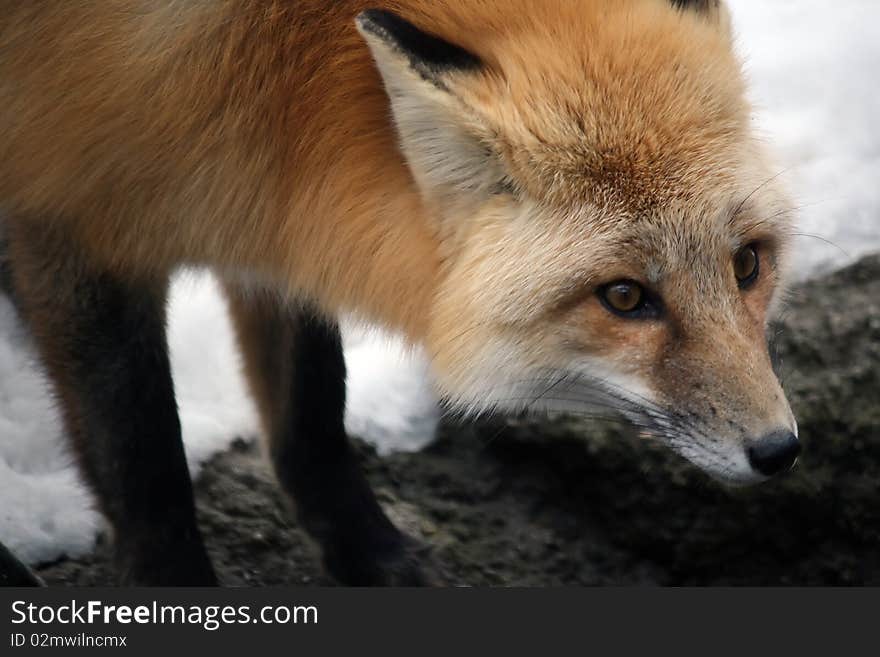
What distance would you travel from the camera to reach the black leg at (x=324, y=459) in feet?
11.6

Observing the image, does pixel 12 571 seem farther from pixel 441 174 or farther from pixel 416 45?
pixel 416 45

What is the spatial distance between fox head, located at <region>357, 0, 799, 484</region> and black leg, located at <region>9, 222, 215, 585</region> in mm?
949

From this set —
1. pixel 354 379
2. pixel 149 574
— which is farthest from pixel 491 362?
pixel 354 379

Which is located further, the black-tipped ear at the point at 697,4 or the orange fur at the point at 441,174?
the black-tipped ear at the point at 697,4

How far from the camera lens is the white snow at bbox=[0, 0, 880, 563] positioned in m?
3.54

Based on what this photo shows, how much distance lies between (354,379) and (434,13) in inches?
78.1

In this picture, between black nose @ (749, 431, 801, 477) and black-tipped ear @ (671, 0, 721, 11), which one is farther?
black-tipped ear @ (671, 0, 721, 11)

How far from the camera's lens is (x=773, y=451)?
2.35 meters

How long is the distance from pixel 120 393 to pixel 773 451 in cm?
167

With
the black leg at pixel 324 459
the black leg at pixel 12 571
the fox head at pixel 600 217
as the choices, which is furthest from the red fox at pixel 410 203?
the black leg at pixel 324 459

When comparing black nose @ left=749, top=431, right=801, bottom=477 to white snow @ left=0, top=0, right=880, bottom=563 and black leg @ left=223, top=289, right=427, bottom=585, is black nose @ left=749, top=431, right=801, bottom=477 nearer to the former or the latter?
white snow @ left=0, top=0, right=880, bottom=563

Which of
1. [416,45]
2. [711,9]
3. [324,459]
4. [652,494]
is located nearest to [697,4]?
[711,9]

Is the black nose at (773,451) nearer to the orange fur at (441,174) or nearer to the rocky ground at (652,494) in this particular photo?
the orange fur at (441,174)

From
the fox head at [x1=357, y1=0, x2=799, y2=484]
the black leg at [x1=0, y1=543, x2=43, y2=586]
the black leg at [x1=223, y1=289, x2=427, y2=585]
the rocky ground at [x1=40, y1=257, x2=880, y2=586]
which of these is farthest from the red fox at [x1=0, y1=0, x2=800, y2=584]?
the rocky ground at [x1=40, y1=257, x2=880, y2=586]
